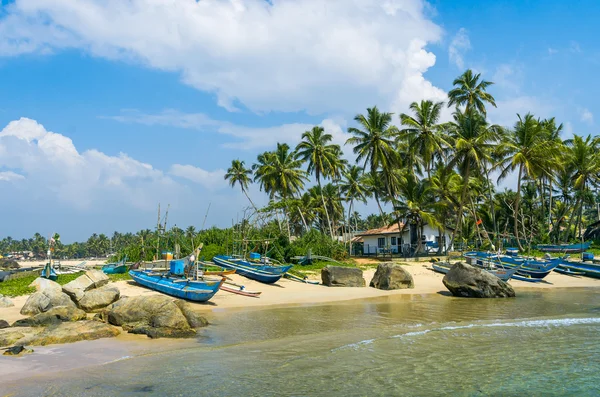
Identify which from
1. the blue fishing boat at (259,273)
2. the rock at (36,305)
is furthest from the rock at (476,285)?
the rock at (36,305)

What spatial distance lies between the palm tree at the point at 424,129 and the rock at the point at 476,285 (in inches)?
915

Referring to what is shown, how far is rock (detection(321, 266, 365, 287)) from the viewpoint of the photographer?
26.5m

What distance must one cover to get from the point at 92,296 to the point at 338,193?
46.3 metres

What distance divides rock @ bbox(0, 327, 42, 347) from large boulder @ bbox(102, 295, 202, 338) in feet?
7.48

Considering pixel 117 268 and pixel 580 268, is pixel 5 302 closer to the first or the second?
pixel 117 268

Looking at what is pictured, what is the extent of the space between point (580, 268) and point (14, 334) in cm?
3623

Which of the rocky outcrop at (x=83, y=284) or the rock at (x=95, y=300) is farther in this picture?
the rocky outcrop at (x=83, y=284)

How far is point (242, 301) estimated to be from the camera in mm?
20844

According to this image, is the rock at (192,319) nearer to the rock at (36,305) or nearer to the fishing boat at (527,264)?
the rock at (36,305)

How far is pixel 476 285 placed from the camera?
23.7 meters

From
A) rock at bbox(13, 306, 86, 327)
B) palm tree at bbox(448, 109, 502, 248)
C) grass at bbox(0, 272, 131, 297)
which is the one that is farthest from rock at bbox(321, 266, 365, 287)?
palm tree at bbox(448, 109, 502, 248)

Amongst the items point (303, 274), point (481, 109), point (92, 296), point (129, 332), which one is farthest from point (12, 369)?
point (481, 109)

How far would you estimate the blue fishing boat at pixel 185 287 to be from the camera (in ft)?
62.7

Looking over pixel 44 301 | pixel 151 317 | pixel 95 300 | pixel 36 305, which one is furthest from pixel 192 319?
pixel 36 305
